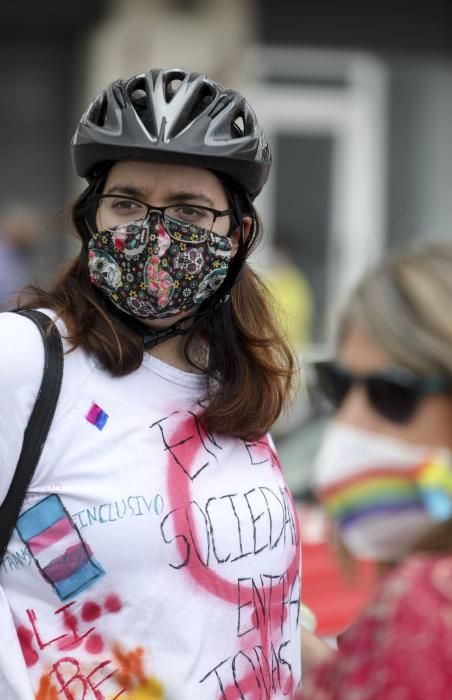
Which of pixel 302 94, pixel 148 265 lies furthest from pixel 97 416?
pixel 302 94

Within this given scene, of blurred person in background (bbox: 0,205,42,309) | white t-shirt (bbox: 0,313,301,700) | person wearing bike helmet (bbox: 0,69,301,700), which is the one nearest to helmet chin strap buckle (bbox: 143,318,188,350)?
person wearing bike helmet (bbox: 0,69,301,700)

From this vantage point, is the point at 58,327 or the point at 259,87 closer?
the point at 58,327

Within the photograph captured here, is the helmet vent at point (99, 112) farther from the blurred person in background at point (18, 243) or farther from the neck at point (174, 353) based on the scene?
the blurred person in background at point (18, 243)

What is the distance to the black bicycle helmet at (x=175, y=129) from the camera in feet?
8.65

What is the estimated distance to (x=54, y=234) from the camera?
9.77 feet

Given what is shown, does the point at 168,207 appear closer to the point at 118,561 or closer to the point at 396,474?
the point at 118,561

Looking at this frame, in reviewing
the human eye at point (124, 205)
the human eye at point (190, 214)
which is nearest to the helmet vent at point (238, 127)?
the human eye at point (190, 214)

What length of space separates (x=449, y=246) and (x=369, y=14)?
11.8 metres

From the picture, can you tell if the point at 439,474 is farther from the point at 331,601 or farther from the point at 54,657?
the point at 331,601

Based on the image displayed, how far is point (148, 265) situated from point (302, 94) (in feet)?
36.2

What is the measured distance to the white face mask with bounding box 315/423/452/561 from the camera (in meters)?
1.79

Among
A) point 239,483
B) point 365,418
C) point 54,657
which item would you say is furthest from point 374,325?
point 54,657

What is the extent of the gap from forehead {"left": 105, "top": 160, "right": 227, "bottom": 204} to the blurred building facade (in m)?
9.89

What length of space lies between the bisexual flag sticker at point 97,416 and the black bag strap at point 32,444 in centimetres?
7
